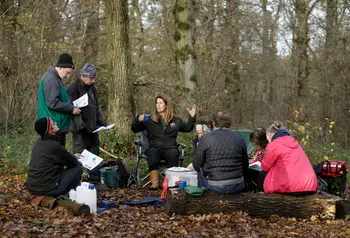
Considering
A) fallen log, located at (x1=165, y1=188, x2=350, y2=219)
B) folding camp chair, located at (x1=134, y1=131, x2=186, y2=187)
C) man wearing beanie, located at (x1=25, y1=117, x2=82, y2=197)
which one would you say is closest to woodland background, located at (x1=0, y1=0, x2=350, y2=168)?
folding camp chair, located at (x1=134, y1=131, x2=186, y2=187)

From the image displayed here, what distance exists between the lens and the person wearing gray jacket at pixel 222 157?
5.97 m

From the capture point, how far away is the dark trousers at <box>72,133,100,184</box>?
24.3 ft

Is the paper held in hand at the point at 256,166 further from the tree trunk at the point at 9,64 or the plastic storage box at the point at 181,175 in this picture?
the tree trunk at the point at 9,64

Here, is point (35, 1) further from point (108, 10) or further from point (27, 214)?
point (27, 214)

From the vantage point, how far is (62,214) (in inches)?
223

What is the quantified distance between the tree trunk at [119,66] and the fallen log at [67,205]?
349cm

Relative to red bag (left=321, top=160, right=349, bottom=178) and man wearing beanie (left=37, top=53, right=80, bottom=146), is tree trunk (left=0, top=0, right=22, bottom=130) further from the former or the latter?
red bag (left=321, top=160, right=349, bottom=178)

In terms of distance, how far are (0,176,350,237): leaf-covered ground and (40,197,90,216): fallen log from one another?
64mm

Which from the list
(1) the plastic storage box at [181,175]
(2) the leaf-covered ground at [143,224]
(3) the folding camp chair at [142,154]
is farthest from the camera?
(3) the folding camp chair at [142,154]

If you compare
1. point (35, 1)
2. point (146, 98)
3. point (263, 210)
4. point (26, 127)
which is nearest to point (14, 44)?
point (35, 1)

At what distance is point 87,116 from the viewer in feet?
24.3

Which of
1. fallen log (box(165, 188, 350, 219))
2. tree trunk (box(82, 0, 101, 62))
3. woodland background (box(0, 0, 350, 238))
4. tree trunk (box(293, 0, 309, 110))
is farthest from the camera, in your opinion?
tree trunk (box(293, 0, 309, 110))

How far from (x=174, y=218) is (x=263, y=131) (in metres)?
1.93

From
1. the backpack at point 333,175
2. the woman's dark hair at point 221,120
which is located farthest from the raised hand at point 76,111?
the backpack at point 333,175
